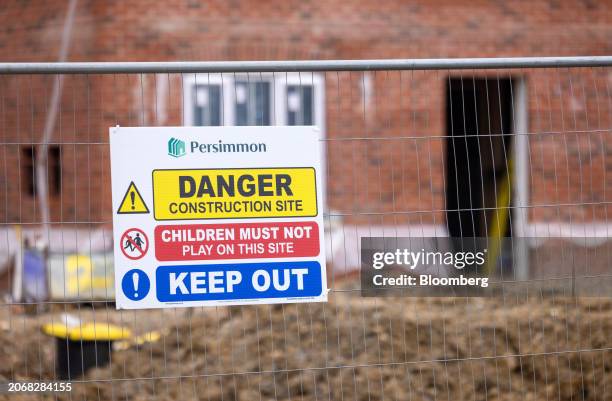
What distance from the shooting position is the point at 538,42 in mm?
12000

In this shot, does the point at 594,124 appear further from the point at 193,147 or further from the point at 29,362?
the point at 29,362

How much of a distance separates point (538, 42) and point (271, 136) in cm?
781

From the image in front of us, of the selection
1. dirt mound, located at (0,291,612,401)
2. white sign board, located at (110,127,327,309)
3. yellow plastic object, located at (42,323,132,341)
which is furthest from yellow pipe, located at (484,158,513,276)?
yellow plastic object, located at (42,323,132,341)

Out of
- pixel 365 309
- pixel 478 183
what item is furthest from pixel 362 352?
pixel 478 183

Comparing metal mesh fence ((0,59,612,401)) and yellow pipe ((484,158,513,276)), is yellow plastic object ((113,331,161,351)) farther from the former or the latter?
yellow pipe ((484,158,513,276))

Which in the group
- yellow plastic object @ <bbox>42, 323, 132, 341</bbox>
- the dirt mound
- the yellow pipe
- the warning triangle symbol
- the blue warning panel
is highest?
the warning triangle symbol

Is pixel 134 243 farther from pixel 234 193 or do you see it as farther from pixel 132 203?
pixel 234 193

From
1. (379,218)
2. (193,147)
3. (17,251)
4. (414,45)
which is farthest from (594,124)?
(414,45)

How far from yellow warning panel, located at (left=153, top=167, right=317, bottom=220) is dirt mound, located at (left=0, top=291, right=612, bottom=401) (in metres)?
0.58

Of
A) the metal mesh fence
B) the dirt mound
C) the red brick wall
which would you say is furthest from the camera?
the red brick wall

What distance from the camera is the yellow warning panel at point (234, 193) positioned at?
16.1 feet

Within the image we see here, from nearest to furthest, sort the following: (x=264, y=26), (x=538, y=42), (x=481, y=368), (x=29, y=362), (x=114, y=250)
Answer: (x=114, y=250), (x=29, y=362), (x=481, y=368), (x=264, y=26), (x=538, y=42)

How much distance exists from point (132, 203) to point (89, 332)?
0.94 metres

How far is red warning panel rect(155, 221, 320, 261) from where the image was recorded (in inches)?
194
